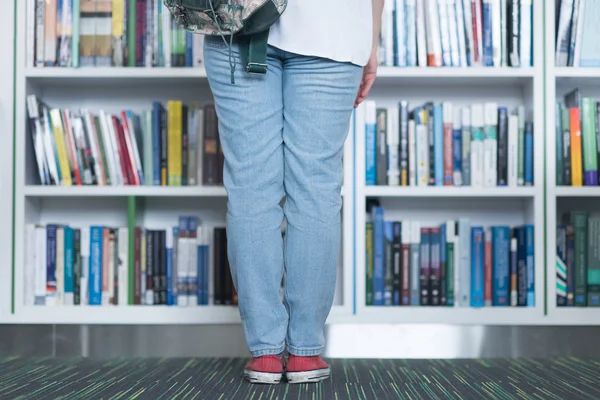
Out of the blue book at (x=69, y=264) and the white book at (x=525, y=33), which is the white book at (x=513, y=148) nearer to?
the white book at (x=525, y=33)

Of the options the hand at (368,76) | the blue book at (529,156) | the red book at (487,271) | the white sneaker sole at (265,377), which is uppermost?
the hand at (368,76)

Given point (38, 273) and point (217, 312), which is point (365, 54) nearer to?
point (217, 312)

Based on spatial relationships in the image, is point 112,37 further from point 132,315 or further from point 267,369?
point 267,369

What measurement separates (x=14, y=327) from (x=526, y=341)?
1412 mm

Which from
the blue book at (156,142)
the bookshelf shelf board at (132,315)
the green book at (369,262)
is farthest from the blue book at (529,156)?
the blue book at (156,142)

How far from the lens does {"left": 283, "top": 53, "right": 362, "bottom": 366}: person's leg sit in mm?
1487

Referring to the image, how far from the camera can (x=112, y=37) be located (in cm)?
219

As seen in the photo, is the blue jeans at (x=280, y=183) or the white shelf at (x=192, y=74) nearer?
the blue jeans at (x=280, y=183)

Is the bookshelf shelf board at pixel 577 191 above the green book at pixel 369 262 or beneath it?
above

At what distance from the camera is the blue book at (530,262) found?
212cm

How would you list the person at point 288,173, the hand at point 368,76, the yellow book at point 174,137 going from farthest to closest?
the yellow book at point 174,137
the hand at point 368,76
the person at point 288,173

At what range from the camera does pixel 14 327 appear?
2.12 meters

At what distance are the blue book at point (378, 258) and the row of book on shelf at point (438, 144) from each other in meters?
0.11

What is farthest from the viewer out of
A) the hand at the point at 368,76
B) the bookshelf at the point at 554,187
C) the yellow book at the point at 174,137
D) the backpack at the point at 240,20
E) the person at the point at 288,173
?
the yellow book at the point at 174,137
